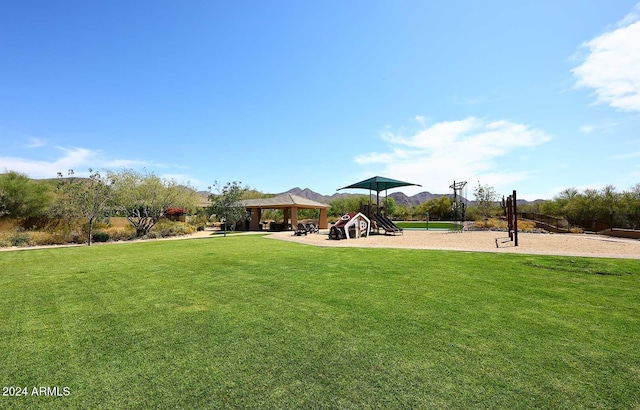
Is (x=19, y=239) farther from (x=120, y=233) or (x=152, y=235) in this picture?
(x=152, y=235)

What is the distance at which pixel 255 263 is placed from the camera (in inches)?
296

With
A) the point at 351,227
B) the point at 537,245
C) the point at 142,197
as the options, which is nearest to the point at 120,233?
the point at 142,197

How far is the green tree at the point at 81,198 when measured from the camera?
567 inches

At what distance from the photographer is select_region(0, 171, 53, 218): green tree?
51.6ft

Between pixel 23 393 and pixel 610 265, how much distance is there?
32.4 ft

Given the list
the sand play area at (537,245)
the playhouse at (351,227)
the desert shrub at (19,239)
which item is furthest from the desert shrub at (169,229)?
the playhouse at (351,227)

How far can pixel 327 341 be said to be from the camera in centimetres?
294

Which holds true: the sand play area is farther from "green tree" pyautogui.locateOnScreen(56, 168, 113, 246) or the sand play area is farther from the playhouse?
"green tree" pyautogui.locateOnScreen(56, 168, 113, 246)

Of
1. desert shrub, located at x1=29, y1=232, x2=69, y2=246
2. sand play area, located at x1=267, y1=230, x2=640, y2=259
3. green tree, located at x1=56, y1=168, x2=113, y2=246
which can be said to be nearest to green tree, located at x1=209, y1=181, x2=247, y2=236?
green tree, located at x1=56, y1=168, x2=113, y2=246

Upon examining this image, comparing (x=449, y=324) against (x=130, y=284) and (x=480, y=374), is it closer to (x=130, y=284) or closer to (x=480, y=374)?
(x=480, y=374)

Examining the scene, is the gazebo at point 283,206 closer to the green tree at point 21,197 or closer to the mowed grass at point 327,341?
the green tree at point 21,197

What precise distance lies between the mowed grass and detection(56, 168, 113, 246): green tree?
10.2 meters

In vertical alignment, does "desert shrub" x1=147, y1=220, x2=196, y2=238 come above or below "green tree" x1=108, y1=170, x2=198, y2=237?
below

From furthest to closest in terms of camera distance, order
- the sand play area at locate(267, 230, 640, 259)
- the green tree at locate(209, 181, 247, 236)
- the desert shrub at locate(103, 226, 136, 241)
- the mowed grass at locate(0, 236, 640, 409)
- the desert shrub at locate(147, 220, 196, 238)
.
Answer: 1. the green tree at locate(209, 181, 247, 236)
2. the desert shrub at locate(147, 220, 196, 238)
3. the desert shrub at locate(103, 226, 136, 241)
4. the sand play area at locate(267, 230, 640, 259)
5. the mowed grass at locate(0, 236, 640, 409)
